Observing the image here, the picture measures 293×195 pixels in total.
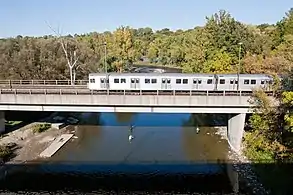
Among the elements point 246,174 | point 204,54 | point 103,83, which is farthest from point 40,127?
point 204,54

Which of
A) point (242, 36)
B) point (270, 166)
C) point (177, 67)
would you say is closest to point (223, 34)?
point (242, 36)

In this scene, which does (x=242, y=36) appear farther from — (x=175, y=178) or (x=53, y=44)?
(x=175, y=178)

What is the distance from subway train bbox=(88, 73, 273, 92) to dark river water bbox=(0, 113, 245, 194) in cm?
609

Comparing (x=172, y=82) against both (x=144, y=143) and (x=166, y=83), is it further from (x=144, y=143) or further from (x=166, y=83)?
(x=144, y=143)

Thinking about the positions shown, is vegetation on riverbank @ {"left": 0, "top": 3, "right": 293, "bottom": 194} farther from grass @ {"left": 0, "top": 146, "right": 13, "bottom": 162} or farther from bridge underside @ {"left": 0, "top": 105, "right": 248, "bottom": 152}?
bridge underside @ {"left": 0, "top": 105, "right": 248, "bottom": 152}

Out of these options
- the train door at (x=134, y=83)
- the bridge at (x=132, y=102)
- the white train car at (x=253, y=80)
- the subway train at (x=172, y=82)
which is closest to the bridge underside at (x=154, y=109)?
the bridge at (x=132, y=102)

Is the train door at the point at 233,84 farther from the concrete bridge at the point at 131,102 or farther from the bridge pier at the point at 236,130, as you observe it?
the concrete bridge at the point at 131,102

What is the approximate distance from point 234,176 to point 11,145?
23.6 meters

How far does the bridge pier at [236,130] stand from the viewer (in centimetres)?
3256

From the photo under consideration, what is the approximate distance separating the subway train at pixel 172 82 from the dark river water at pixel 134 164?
20.0ft

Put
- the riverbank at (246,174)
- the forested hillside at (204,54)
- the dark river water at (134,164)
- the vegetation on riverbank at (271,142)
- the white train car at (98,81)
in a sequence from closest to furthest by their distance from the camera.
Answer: the riverbank at (246,174) → the dark river water at (134,164) → the vegetation on riverbank at (271,142) → the white train car at (98,81) → the forested hillside at (204,54)

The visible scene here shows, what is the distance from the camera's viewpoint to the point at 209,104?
31.3 m

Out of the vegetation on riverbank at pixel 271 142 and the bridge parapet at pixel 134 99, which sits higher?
the bridge parapet at pixel 134 99

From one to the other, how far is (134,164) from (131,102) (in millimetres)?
6097
